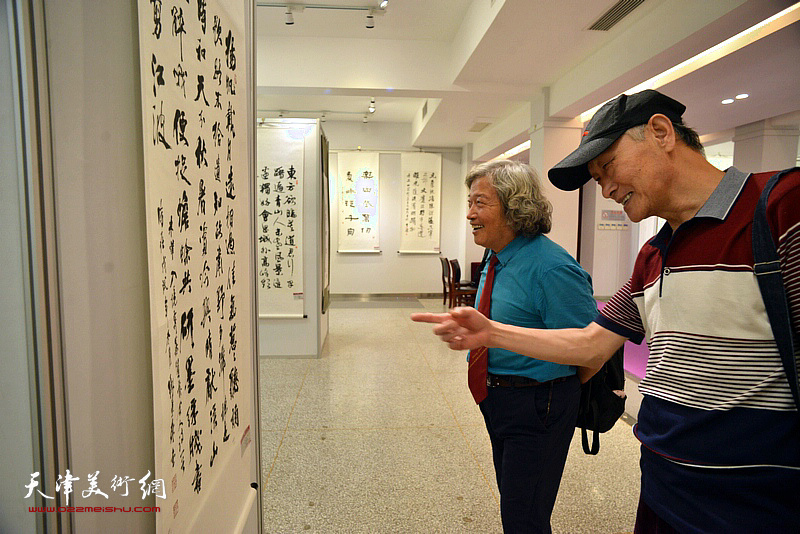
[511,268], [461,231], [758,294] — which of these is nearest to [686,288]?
[758,294]

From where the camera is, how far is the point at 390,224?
901 centimetres

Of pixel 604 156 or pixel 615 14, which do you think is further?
pixel 615 14

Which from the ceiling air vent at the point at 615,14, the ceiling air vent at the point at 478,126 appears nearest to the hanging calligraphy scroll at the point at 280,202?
the ceiling air vent at the point at 615,14

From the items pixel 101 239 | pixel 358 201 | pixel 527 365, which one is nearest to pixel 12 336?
pixel 101 239

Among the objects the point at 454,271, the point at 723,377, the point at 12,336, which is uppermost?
the point at 12,336

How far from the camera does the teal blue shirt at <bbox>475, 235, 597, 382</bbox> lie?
1279 millimetres

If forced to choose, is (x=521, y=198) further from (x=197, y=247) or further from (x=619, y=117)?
(x=197, y=247)

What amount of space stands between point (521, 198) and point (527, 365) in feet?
1.75

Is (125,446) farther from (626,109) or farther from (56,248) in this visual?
(626,109)

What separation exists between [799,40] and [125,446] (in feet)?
14.3

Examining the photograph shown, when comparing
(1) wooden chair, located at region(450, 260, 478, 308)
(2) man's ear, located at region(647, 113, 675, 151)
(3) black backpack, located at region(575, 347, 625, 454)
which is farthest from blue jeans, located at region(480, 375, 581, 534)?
(1) wooden chair, located at region(450, 260, 478, 308)

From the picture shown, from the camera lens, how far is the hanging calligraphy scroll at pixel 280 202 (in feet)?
14.0

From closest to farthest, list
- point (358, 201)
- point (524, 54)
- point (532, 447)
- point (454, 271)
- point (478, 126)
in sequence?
point (532, 447) < point (524, 54) < point (478, 126) < point (454, 271) < point (358, 201)

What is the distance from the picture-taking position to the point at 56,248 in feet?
1.88
